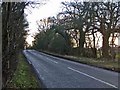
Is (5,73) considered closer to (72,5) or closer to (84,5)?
(84,5)

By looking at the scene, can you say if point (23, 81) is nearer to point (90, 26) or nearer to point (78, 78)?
point (78, 78)

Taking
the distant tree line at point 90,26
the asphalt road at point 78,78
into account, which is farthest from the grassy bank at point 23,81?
the distant tree line at point 90,26

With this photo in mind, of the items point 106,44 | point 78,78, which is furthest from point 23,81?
point 106,44

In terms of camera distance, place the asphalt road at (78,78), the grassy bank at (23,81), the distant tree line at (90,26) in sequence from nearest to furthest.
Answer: the grassy bank at (23,81)
the asphalt road at (78,78)
the distant tree line at (90,26)

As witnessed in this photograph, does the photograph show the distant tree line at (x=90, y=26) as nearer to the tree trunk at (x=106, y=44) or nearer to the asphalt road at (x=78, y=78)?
the tree trunk at (x=106, y=44)

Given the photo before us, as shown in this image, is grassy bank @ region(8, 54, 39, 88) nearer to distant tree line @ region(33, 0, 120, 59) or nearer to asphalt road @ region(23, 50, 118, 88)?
asphalt road @ region(23, 50, 118, 88)

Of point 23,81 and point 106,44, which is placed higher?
point 106,44

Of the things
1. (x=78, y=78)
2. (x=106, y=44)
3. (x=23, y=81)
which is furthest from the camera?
(x=106, y=44)

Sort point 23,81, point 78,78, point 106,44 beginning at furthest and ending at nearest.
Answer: point 106,44 < point 78,78 < point 23,81

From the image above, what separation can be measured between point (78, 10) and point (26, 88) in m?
47.3

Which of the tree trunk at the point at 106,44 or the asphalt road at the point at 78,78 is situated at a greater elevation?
the tree trunk at the point at 106,44

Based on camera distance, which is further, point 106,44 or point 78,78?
point 106,44

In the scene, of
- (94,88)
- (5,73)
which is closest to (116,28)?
(94,88)

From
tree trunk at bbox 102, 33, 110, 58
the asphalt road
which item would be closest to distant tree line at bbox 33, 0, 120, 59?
tree trunk at bbox 102, 33, 110, 58
